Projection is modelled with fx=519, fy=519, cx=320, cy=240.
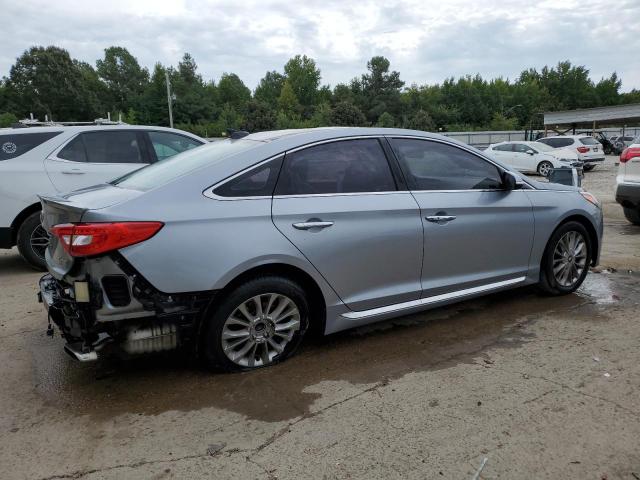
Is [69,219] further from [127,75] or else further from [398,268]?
[127,75]

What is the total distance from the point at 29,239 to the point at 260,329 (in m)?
4.01

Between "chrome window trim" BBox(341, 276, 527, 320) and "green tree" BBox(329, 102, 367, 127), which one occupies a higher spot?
"green tree" BBox(329, 102, 367, 127)

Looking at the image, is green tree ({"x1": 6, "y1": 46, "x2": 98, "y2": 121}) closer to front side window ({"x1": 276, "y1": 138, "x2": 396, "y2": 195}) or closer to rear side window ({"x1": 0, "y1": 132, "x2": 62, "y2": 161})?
rear side window ({"x1": 0, "y1": 132, "x2": 62, "y2": 161})

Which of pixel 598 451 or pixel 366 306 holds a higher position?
pixel 366 306

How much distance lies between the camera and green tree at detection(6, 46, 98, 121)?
72.9 m

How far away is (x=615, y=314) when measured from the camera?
14.5 feet

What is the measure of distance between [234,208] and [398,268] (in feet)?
4.23

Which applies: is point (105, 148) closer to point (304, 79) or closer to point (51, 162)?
point (51, 162)

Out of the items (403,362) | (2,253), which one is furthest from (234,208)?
(2,253)

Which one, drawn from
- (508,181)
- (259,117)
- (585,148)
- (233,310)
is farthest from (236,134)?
(259,117)

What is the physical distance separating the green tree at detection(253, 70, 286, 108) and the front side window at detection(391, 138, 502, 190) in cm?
10113

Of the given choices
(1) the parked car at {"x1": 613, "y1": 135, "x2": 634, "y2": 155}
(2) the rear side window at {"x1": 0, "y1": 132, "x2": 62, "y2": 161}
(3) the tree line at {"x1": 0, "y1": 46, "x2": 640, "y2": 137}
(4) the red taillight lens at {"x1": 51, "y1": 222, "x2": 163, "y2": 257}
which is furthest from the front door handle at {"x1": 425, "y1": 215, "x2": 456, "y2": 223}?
(3) the tree line at {"x1": 0, "y1": 46, "x2": 640, "y2": 137}

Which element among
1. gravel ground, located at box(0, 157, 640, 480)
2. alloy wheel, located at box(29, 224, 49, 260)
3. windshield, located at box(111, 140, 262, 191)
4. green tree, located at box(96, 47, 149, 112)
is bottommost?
gravel ground, located at box(0, 157, 640, 480)

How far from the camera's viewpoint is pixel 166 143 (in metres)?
6.91
